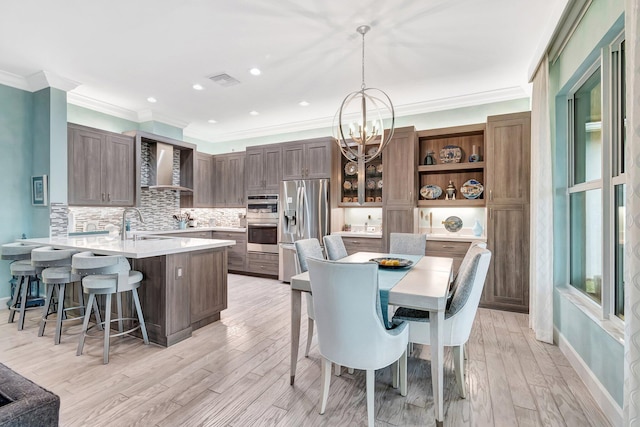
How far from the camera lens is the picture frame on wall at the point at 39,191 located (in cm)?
400

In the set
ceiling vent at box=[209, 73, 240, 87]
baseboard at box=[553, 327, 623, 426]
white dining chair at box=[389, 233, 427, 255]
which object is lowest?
baseboard at box=[553, 327, 623, 426]

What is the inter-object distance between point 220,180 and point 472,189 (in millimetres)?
4890

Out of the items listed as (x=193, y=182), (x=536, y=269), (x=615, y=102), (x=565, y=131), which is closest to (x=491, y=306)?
(x=536, y=269)

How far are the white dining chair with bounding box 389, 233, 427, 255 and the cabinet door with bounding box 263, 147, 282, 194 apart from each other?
2617 mm

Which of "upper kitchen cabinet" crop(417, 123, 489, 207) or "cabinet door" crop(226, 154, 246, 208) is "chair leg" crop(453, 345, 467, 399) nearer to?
"upper kitchen cabinet" crop(417, 123, 489, 207)

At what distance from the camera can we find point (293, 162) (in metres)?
5.43

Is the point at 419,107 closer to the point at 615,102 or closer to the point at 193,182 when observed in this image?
the point at 615,102

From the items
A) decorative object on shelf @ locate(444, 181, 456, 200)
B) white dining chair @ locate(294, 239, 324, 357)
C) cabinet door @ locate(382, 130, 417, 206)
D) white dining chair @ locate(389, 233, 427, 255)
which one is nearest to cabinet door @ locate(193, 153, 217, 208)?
cabinet door @ locate(382, 130, 417, 206)

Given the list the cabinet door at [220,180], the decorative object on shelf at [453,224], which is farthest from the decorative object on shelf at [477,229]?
the cabinet door at [220,180]

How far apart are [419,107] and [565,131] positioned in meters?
2.28

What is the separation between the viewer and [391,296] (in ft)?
5.99

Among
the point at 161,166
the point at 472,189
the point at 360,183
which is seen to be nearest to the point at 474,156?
the point at 472,189

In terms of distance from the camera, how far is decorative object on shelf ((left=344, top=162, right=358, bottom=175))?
523cm

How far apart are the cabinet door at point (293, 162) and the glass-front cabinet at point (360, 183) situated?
0.65 meters
